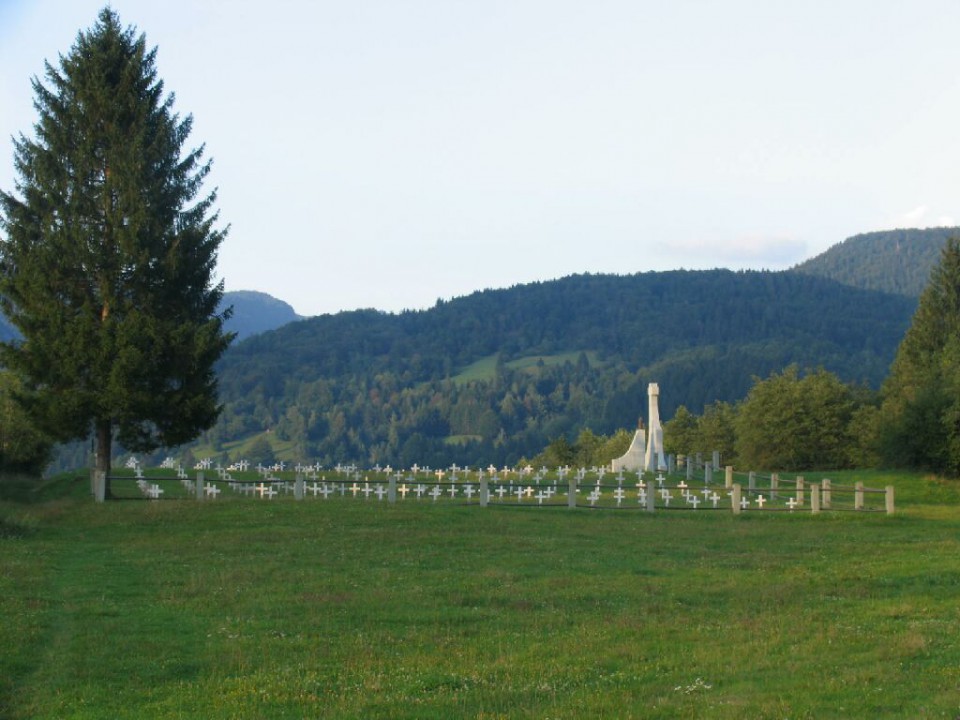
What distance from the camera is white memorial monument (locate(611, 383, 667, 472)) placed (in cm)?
5550

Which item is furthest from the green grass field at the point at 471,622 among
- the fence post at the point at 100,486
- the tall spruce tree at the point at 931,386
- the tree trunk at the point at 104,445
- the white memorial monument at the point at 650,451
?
the white memorial monument at the point at 650,451

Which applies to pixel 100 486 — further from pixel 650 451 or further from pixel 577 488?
pixel 650 451

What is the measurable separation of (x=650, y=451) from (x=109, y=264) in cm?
2933

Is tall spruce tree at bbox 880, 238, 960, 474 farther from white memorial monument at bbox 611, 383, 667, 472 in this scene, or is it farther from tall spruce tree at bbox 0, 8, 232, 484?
tall spruce tree at bbox 0, 8, 232, 484

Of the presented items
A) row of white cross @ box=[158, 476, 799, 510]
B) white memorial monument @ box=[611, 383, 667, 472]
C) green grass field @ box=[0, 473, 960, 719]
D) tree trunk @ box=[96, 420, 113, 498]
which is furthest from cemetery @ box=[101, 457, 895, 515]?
green grass field @ box=[0, 473, 960, 719]

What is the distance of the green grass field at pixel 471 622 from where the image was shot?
10812mm

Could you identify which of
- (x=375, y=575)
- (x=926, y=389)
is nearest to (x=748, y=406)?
(x=926, y=389)

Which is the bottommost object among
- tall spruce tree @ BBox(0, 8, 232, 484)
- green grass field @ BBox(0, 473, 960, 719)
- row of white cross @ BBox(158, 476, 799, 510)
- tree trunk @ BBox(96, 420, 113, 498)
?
green grass field @ BBox(0, 473, 960, 719)

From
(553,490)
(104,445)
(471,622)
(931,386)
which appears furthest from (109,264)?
(931,386)

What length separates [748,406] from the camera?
74.2 meters

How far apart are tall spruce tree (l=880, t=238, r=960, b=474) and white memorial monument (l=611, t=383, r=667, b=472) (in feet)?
34.7

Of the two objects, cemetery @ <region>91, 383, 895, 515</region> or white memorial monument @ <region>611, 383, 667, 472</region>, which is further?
white memorial monument @ <region>611, 383, 667, 472</region>

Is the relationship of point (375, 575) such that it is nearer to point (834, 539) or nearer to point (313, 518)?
point (313, 518)

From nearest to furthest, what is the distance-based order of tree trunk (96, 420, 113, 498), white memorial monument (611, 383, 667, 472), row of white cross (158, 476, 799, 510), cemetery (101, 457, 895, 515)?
cemetery (101, 457, 895, 515) < row of white cross (158, 476, 799, 510) < tree trunk (96, 420, 113, 498) < white memorial monument (611, 383, 667, 472)
